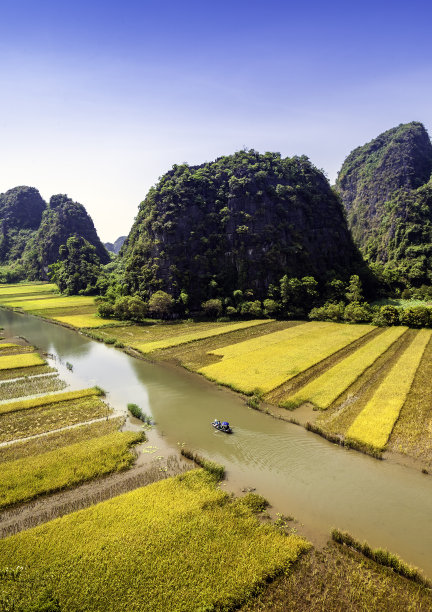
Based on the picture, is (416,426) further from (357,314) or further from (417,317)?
(357,314)

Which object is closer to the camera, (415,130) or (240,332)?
(240,332)

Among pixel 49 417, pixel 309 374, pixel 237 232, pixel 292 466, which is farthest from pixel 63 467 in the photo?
pixel 237 232

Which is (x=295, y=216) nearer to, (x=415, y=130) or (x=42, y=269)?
(x=415, y=130)

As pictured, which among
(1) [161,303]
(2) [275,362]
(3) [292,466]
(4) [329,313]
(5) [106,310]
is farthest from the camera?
(5) [106,310]

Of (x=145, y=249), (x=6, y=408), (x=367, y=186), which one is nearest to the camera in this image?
(x=6, y=408)

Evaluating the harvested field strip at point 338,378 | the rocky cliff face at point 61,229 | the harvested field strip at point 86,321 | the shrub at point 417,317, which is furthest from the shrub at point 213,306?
the rocky cliff face at point 61,229

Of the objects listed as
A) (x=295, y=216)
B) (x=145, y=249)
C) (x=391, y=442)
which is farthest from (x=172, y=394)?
(x=295, y=216)
